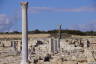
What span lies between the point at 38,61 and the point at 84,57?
9.82 feet

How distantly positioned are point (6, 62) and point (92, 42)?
22.2 meters

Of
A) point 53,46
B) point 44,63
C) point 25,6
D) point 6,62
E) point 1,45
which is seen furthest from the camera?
point 1,45

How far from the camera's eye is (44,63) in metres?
25.0

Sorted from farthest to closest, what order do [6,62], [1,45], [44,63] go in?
1. [1,45]
2. [6,62]
3. [44,63]

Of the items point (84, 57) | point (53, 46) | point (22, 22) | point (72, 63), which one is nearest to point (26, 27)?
point (22, 22)

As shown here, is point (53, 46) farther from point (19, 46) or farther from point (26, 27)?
point (26, 27)

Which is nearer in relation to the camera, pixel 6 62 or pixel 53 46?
pixel 6 62

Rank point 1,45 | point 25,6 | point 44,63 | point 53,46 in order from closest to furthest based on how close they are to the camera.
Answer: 1. point 25,6
2. point 44,63
3. point 53,46
4. point 1,45

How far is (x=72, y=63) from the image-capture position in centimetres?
2419

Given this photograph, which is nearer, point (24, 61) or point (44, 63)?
point (24, 61)

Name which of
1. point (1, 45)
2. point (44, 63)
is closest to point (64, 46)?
point (1, 45)

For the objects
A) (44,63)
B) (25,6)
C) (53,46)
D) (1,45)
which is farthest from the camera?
(1,45)

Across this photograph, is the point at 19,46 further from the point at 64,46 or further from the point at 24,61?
the point at 24,61

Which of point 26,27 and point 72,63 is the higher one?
point 26,27
